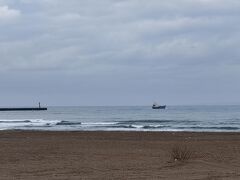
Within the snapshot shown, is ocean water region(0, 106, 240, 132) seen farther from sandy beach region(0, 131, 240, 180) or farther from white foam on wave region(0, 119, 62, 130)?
sandy beach region(0, 131, 240, 180)

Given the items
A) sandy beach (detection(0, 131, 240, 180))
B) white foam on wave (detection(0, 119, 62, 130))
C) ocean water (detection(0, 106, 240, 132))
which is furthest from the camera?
white foam on wave (detection(0, 119, 62, 130))

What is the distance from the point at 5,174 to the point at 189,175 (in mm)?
4692

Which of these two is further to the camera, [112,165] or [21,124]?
[21,124]

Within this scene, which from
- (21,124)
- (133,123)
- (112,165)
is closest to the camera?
(112,165)

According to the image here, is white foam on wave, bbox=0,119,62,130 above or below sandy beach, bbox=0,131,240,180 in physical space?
below

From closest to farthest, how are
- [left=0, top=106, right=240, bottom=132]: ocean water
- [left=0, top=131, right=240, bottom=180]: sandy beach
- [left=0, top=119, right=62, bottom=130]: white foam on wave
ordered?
[left=0, top=131, right=240, bottom=180]: sandy beach < [left=0, top=106, right=240, bottom=132]: ocean water < [left=0, top=119, right=62, bottom=130]: white foam on wave

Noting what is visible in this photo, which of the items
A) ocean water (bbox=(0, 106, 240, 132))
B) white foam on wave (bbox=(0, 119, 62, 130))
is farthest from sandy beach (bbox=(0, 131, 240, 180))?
white foam on wave (bbox=(0, 119, 62, 130))

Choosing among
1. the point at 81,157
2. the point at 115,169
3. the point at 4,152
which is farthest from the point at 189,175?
the point at 4,152

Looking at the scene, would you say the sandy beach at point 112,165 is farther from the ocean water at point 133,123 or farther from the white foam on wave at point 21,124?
the white foam on wave at point 21,124

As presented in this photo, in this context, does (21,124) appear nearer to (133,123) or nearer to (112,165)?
(133,123)

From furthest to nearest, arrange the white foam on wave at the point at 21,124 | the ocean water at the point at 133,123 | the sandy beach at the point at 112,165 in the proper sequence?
the white foam on wave at the point at 21,124 → the ocean water at the point at 133,123 → the sandy beach at the point at 112,165

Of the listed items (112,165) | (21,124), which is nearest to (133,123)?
(21,124)

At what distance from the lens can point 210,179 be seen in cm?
1248

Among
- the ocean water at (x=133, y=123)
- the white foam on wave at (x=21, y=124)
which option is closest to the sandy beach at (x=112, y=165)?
the ocean water at (x=133, y=123)
